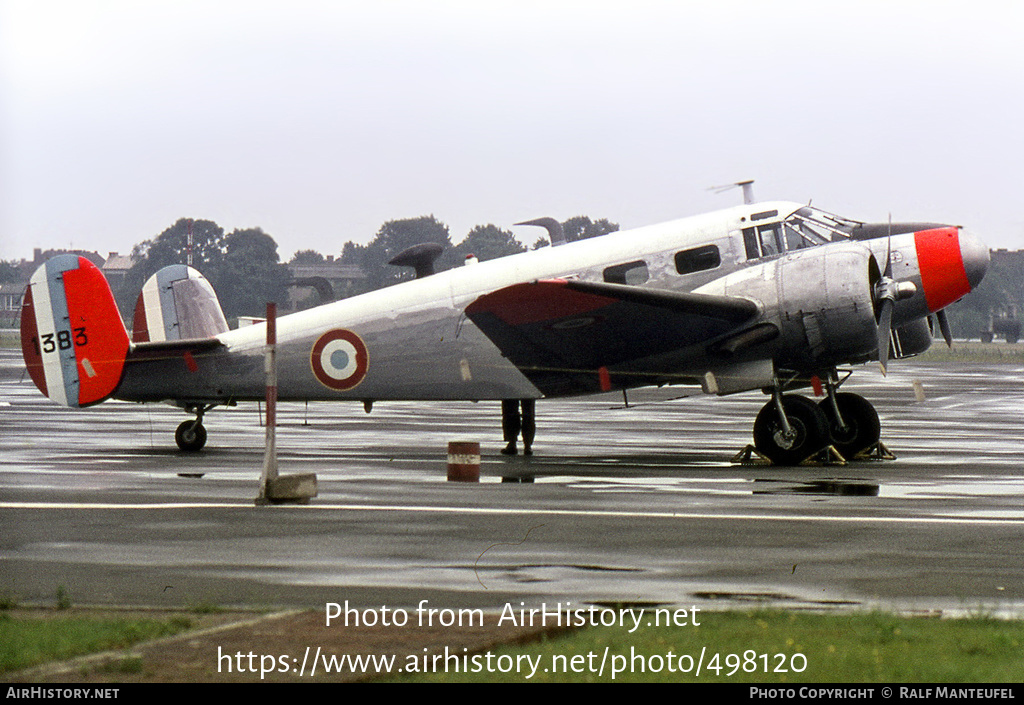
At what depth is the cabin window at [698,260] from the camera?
61.3 feet

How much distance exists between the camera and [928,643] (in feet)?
21.4

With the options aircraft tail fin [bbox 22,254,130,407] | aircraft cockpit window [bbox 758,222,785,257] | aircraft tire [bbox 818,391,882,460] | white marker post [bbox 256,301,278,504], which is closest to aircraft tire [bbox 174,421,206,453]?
aircraft tail fin [bbox 22,254,130,407]

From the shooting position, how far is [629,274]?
18812 millimetres

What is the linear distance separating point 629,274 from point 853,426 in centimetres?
384

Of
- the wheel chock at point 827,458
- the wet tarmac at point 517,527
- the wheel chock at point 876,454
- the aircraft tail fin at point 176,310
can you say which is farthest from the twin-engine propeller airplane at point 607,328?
the aircraft tail fin at point 176,310

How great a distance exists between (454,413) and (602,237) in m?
14.0

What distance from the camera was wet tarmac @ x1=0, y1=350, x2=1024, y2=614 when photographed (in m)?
8.14

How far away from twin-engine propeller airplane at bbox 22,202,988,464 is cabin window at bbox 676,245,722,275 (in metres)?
0.02

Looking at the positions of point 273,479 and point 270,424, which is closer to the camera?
point 273,479

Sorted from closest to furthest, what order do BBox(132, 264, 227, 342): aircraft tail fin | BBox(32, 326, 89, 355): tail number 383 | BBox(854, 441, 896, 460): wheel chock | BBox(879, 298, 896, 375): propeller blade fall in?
BBox(879, 298, 896, 375): propeller blade, BBox(854, 441, 896, 460): wheel chock, BBox(32, 326, 89, 355): tail number 383, BBox(132, 264, 227, 342): aircraft tail fin

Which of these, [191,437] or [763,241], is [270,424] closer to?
[191,437]

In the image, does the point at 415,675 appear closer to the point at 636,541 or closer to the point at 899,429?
the point at 636,541

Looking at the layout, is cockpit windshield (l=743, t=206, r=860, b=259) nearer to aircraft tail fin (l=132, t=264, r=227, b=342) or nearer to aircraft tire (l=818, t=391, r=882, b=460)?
aircraft tire (l=818, t=391, r=882, b=460)

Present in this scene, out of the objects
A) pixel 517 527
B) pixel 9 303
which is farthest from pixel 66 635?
pixel 9 303
